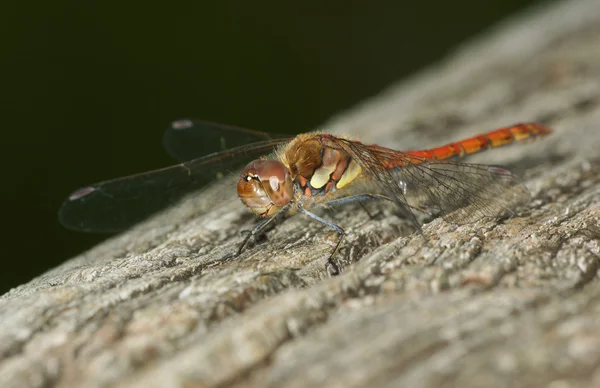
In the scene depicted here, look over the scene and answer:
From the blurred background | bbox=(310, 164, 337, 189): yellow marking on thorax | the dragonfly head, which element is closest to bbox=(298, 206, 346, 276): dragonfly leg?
the dragonfly head

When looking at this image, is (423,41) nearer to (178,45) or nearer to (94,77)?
(178,45)

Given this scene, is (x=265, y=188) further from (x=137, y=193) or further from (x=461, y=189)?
(x=461, y=189)

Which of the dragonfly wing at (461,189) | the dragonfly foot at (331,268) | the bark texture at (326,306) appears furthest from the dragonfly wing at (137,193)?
the dragonfly foot at (331,268)

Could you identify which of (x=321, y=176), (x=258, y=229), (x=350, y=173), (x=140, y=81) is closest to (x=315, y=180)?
(x=321, y=176)

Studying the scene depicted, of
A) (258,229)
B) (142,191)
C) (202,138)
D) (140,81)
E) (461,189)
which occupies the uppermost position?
(140,81)

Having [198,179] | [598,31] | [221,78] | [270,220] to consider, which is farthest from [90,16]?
[598,31]

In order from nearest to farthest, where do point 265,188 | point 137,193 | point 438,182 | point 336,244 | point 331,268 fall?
point 331,268 → point 336,244 → point 265,188 → point 438,182 → point 137,193
